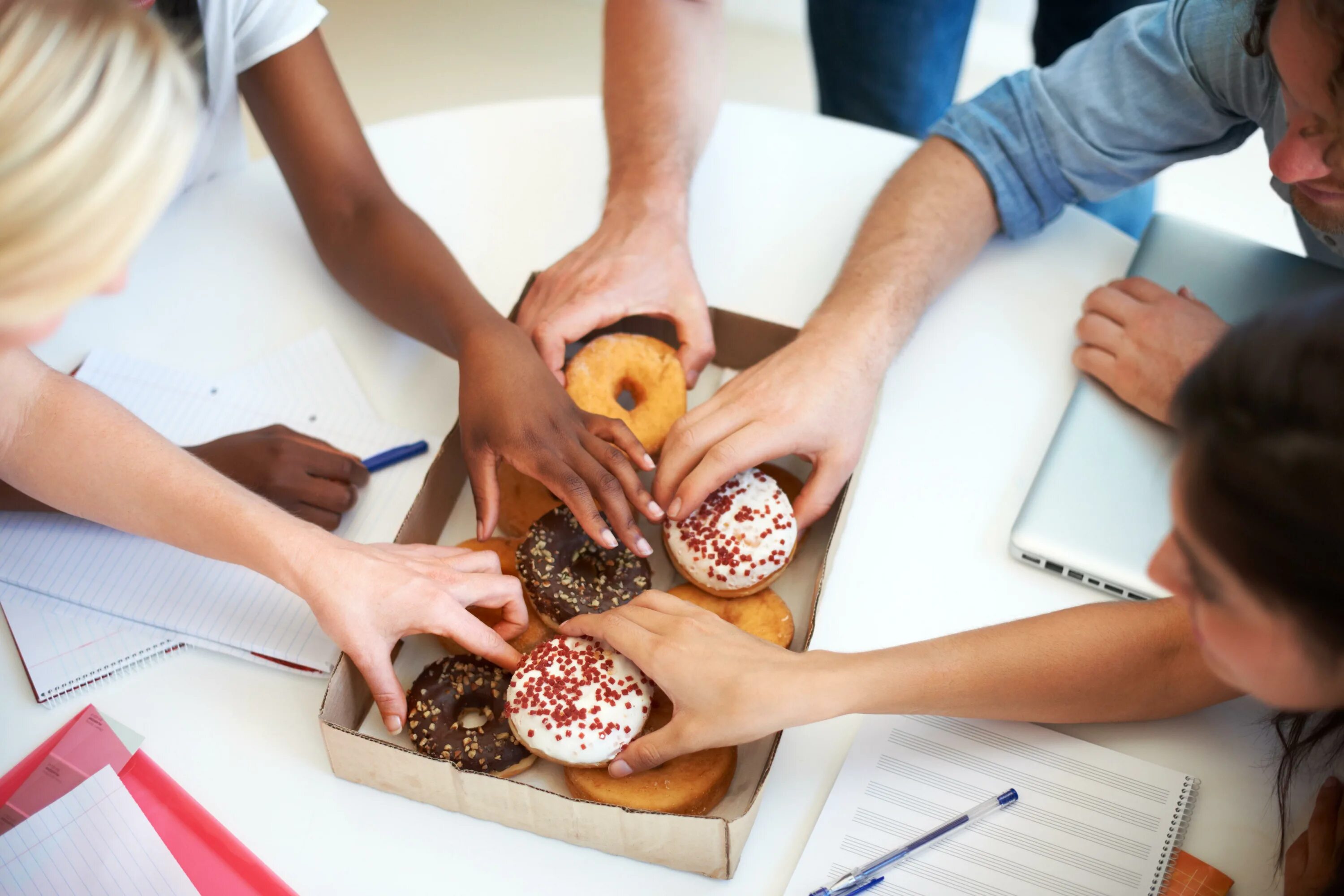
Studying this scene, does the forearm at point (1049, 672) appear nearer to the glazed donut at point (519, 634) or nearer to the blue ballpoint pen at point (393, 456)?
the glazed donut at point (519, 634)

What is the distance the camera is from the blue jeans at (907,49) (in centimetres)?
214

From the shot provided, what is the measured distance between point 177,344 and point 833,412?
89 centimetres

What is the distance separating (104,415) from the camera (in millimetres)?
1135

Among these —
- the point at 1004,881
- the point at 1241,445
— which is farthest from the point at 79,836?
the point at 1241,445

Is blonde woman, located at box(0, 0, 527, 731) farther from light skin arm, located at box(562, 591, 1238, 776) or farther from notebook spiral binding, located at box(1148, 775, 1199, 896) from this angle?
notebook spiral binding, located at box(1148, 775, 1199, 896)

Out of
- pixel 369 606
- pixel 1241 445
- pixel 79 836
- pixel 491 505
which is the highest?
pixel 1241 445

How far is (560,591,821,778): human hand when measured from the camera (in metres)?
0.97

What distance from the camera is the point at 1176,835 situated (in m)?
1.00

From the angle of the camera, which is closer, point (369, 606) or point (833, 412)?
point (369, 606)

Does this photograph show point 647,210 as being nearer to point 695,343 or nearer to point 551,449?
point 695,343

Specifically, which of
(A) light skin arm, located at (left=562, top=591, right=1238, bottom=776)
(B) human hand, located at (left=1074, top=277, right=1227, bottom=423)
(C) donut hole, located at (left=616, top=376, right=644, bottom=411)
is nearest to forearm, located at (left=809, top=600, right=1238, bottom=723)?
(A) light skin arm, located at (left=562, top=591, right=1238, bottom=776)

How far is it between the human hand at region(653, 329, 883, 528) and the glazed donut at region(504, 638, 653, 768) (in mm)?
197

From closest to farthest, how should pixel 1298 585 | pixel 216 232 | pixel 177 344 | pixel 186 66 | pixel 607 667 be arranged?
pixel 1298 585 < pixel 186 66 < pixel 607 667 < pixel 177 344 < pixel 216 232

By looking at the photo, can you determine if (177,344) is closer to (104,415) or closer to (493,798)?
(104,415)
